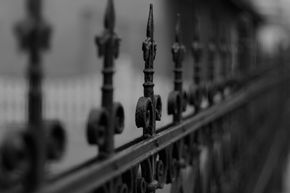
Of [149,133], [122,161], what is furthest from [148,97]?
[122,161]

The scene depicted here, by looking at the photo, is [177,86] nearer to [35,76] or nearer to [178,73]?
[178,73]

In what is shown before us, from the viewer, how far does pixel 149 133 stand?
143 cm

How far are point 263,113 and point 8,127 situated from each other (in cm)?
454

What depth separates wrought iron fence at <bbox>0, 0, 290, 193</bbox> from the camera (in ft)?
2.63

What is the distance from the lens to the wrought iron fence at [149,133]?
2.63ft

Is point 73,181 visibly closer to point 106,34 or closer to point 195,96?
point 106,34

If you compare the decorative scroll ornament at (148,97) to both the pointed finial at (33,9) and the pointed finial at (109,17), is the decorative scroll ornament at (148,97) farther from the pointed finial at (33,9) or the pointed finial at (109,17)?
the pointed finial at (33,9)

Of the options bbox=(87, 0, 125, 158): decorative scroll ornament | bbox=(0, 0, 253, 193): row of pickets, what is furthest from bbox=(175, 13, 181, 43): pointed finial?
bbox=(87, 0, 125, 158): decorative scroll ornament

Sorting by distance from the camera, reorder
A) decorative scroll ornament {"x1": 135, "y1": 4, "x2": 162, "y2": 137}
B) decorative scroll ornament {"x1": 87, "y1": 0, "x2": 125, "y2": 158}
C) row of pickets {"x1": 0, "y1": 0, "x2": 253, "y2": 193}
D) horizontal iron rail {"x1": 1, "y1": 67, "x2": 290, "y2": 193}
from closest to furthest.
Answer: row of pickets {"x1": 0, "y1": 0, "x2": 253, "y2": 193} → horizontal iron rail {"x1": 1, "y1": 67, "x2": 290, "y2": 193} → decorative scroll ornament {"x1": 87, "y1": 0, "x2": 125, "y2": 158} → decorative scroll ornament {"x1": 135, "y1": 4, "x2": 162, "y2": 137}

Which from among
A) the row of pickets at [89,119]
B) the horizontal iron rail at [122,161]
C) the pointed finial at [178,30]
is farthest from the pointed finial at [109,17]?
the pointed finial at [178,30]

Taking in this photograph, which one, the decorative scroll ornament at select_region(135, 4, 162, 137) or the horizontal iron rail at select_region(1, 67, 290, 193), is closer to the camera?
the horizontal iron rail at select_region(1, 67, 290, 193)

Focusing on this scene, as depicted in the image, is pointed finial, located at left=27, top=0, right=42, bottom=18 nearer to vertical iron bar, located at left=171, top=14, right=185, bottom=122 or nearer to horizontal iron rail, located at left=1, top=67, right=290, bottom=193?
horizontal iron rail, located at left=1, top=67, right=290, bottom=193

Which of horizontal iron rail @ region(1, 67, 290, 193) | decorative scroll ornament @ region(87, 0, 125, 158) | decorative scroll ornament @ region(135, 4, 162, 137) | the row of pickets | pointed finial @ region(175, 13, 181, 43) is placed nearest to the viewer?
the row of pickets

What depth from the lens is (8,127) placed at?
785 millimetres
